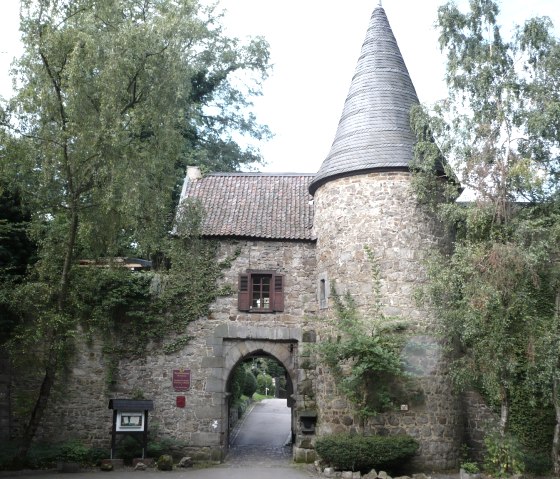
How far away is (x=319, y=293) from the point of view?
1561 centimetres

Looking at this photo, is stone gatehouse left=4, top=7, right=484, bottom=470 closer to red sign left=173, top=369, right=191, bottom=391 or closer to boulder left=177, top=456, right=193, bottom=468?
red sign left=173, top=369, right=191, bottom=391

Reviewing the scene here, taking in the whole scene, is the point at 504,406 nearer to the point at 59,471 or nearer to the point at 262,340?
the point at 262,340

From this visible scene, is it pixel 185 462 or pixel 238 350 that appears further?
pixel 238 350

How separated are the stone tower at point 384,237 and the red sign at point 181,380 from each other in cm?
324

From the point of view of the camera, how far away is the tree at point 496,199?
12.0 m

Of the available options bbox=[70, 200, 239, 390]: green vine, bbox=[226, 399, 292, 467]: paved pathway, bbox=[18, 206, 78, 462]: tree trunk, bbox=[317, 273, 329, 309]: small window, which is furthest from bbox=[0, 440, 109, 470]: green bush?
bbox=[317, 273, 329, 309]: small window

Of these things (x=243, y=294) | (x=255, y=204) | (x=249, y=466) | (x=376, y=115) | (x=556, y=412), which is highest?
(x=376, y=115)

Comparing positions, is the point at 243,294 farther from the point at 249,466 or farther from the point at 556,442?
the point at 556,442

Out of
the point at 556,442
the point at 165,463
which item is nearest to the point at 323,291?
the point at 165,463

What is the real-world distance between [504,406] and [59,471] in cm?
955

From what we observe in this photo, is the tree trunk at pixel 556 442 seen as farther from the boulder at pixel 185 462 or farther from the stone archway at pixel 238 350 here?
the boulder at pixel 185 462

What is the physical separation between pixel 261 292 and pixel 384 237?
3615mm

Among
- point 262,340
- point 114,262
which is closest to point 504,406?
point 262,340

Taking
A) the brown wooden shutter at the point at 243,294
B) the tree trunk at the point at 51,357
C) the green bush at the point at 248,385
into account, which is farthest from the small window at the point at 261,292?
the green bush at the point at 248,385
